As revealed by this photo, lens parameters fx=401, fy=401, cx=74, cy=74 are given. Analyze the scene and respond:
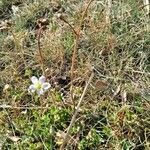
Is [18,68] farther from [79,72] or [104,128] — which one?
[104,128]

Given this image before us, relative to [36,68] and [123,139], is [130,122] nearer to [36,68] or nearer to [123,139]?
[123,139]

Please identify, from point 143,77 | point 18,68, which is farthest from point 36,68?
point 143,77

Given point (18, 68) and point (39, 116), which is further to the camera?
point (18, 68)

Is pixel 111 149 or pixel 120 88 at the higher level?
pixel 120 88

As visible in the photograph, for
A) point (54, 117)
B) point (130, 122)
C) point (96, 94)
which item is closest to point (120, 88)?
point (96, 94)

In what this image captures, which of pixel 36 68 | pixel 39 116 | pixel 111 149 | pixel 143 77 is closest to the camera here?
pixel 111 149

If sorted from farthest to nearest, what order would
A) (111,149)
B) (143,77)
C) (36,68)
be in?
(36,68) < (143,77) < (111,149)
